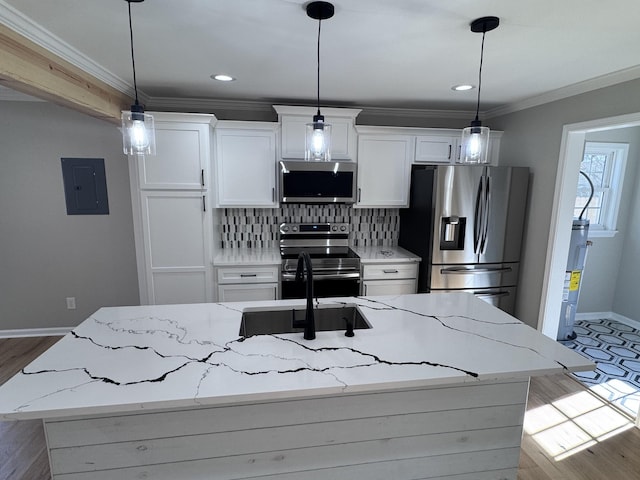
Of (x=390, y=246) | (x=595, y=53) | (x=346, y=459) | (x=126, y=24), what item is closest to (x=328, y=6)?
(x=126, y=24)

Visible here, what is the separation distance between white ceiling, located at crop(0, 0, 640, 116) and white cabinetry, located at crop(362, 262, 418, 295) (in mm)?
1562

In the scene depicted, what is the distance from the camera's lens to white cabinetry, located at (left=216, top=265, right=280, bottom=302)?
3045mm

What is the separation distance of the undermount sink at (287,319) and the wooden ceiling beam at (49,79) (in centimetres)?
163

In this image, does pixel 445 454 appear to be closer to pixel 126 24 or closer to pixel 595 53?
pixel 595 53

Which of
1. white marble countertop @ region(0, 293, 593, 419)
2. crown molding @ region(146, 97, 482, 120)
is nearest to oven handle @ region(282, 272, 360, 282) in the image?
white marble countertop @ region(0, 293, 593, 419)

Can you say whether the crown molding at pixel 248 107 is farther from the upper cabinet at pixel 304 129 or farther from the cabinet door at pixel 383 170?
the cabinet door at pixel 383 170

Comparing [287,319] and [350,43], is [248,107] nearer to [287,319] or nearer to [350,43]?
[350,43]

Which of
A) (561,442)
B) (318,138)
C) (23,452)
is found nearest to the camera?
(318,138)

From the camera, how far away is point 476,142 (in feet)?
5.67

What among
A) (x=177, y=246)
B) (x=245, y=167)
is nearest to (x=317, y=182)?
(x=245, y=167)

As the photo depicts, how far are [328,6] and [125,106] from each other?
2.21 meters

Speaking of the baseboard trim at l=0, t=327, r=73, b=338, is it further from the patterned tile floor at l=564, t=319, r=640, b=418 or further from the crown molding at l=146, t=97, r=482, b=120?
the patterned tile floor at l=564, t=319, r=640, b=418

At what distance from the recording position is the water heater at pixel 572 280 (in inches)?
129

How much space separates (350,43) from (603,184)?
141 inches
